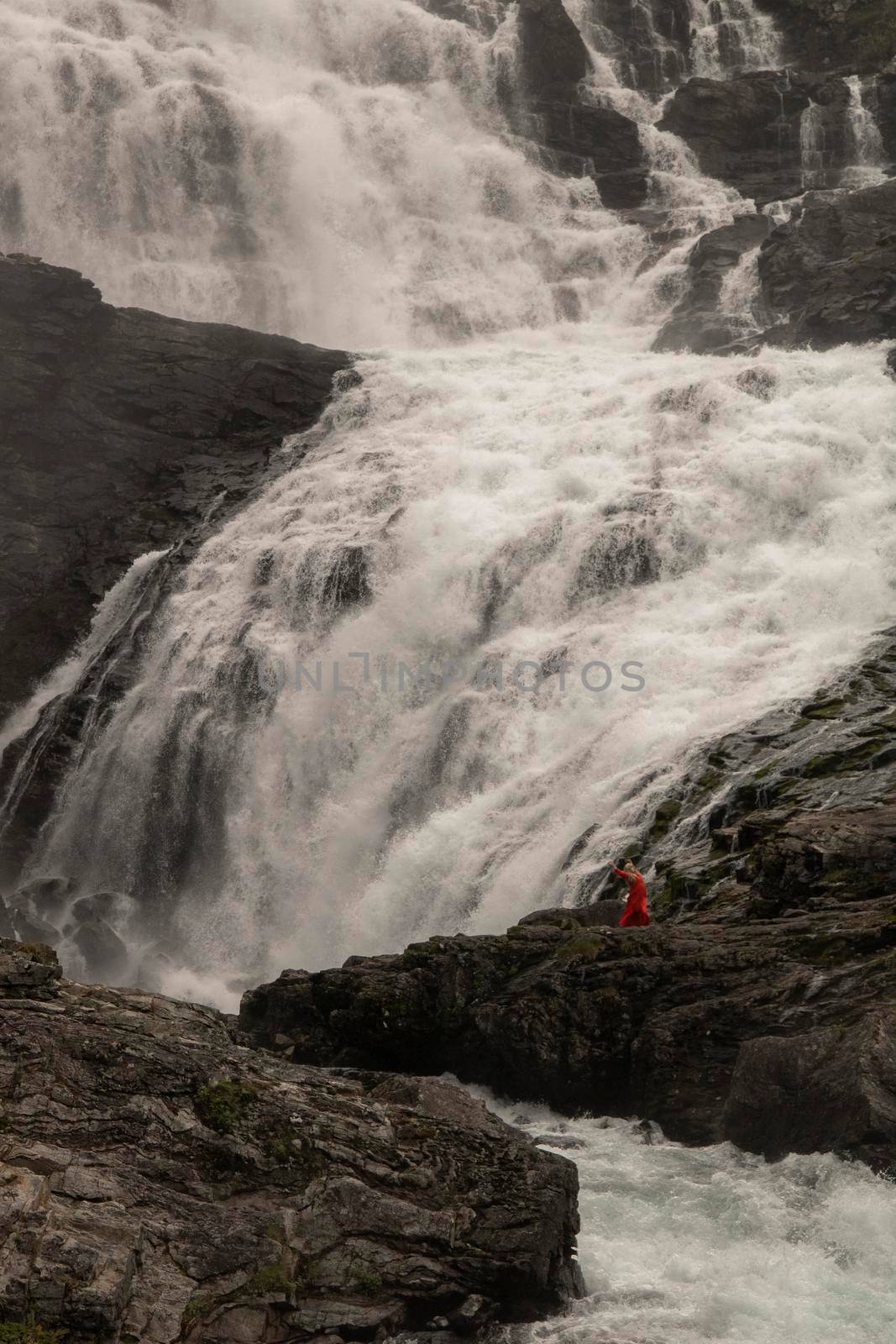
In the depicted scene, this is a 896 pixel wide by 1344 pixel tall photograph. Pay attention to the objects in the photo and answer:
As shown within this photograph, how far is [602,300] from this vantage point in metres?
45.8

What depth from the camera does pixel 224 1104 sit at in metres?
11.0

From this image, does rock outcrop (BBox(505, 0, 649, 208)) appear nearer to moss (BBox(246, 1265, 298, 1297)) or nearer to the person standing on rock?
the person standing on rock

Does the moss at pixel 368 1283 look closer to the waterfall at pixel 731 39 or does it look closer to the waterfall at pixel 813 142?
the waterfall at pixel 813 142

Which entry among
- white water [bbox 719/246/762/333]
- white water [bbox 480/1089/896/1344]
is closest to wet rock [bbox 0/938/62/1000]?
white water [bbox 480/1089/896/1344]

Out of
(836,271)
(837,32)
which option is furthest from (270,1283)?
(837,32)

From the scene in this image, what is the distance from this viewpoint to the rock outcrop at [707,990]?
41.7ft

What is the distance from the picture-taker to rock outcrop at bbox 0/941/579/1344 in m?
9.37

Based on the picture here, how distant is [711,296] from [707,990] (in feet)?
104

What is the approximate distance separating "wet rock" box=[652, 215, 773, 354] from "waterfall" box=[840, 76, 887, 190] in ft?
21.3

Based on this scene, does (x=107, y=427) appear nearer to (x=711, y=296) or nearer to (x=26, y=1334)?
(x=711, y=296)

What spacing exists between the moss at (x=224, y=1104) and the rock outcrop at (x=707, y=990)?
475cm

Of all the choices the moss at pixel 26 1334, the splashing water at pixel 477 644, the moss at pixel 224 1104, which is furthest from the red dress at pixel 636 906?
the moss at pixel 26 1334

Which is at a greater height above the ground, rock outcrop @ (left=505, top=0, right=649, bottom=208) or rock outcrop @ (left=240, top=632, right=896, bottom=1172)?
rock outcrop @ (left=505, top=0, right=649, bottom=208)

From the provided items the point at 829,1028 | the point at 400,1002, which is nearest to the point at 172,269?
the point at 400,1002
